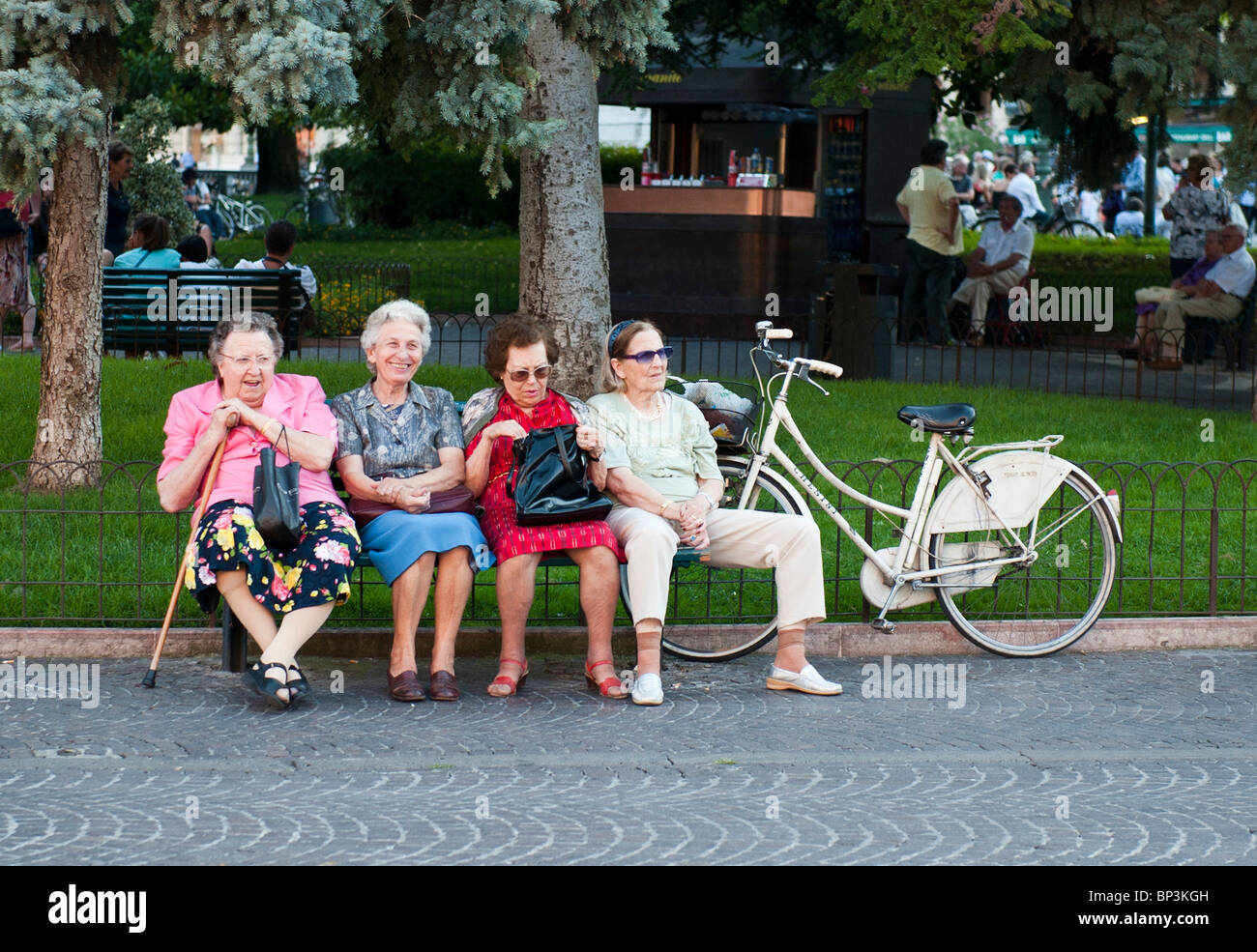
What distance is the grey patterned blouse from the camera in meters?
6.84

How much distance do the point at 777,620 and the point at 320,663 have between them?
1781 mm

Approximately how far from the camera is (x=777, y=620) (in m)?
6.81

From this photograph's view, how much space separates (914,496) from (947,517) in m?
0.18

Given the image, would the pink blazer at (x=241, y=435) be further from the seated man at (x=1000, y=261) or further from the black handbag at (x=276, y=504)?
the seated man at (x=1000, y=261)

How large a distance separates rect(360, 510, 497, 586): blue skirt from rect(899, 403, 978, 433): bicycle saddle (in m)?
1.76

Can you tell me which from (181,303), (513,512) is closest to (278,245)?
(181,303)

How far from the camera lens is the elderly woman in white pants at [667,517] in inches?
261

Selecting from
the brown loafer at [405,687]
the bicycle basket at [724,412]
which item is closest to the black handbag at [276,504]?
the brown loafer at [405,687]

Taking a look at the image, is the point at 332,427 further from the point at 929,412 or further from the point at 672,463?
the point at 929,412

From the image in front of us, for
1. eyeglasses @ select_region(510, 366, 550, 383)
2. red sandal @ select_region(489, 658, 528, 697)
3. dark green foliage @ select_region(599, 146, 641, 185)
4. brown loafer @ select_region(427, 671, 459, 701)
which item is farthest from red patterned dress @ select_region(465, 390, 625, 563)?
dark green foliage @ select_region(599, 146, 641, 185)

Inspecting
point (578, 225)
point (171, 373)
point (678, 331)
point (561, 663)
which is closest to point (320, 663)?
point (561, 663)

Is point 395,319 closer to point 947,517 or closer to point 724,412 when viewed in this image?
point 724,412

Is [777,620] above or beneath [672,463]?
beneath
